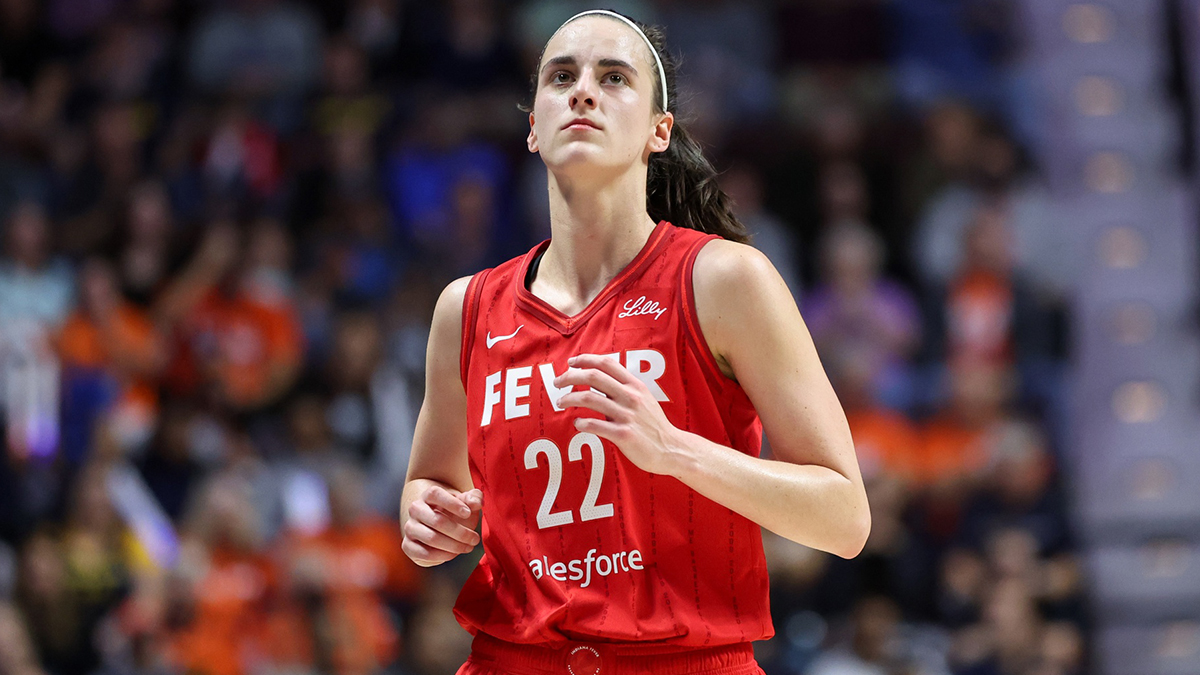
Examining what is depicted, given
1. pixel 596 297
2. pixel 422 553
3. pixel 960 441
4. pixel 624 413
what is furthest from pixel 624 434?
pixel 960 441

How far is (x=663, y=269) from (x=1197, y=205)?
8.84 m

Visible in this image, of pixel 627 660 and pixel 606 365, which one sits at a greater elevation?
pixel 606 365

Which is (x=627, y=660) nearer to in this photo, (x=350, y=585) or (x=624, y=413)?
(x=624, y=413)

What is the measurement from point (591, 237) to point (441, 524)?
784 millimetres

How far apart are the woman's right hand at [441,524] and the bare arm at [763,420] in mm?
378

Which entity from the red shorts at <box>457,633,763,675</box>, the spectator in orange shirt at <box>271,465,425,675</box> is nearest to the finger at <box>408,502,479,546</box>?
the red shorts at <box>457,633,763,675</box>

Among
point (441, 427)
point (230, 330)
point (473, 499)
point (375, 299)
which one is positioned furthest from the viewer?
point (375, 299)

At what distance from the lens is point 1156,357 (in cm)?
1009

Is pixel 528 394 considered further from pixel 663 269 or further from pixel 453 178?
pixel 453 178

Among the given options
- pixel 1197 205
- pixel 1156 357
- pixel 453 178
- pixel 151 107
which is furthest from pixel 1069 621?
pixel 151 107

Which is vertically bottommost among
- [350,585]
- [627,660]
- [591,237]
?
[350,585]

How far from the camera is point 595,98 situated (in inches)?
128

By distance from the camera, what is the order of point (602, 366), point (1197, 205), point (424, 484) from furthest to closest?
1. point (1197, 205)
2. point (424, 484)
3. point (602, 366)

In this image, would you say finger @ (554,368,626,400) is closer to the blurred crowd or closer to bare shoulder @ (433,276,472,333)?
bare shoulder @ (433,276,472,333)
